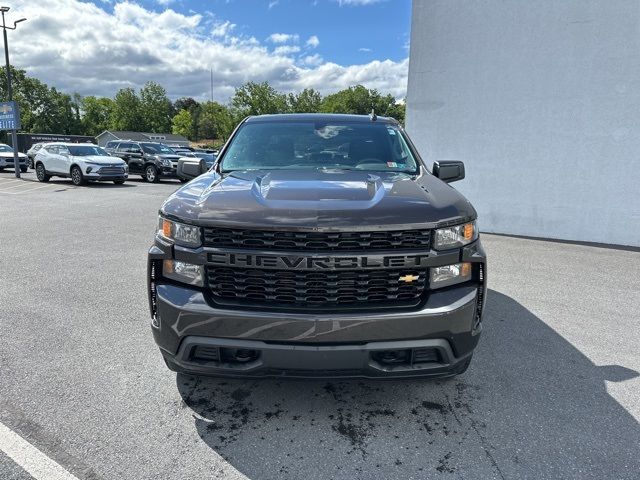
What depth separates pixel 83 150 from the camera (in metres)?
18.0

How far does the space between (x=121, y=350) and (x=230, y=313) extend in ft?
5.64

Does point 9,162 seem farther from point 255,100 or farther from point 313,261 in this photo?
point 255,100

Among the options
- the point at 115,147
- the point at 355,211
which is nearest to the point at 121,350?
the point at 355,211

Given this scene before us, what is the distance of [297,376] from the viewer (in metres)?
2.34

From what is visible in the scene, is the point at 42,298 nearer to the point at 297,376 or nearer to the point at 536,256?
the point at 297,376

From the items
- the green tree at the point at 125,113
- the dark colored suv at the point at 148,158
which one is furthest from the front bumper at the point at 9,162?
the green tree at the point at 125,113

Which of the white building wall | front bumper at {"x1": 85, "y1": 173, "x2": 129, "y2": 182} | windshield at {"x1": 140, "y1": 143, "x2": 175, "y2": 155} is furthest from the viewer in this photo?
windshield at {"x1": 140, "y1": 143, "x2": 175, "y2": 155}

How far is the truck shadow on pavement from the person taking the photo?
2.26 metres

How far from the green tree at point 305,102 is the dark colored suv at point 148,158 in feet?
209

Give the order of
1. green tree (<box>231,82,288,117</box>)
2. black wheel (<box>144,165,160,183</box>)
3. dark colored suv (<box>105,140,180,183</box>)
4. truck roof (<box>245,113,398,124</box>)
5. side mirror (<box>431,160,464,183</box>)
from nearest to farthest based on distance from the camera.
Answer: side mirror (<box>431,160,464,183</box>)
truck roof (<box>245,113,398,124</box>)
dark colored suv (<box>105,140,180,183</box>)
black wheel (<box>144,165,160,183</box>)
green tree (<box>231,82,288,117</box>)

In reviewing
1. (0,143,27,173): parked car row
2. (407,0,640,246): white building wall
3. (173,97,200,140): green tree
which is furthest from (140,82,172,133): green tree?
(407,0,640,246): white building wall

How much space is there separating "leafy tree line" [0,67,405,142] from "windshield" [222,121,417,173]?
71.2 m

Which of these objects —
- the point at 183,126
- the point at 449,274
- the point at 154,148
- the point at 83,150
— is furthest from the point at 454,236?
the point at 183,126

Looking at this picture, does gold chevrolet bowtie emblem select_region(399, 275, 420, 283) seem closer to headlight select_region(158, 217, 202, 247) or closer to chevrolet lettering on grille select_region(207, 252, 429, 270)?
chevrolet lettering on grille select_region(207, 252, 429, 270)
